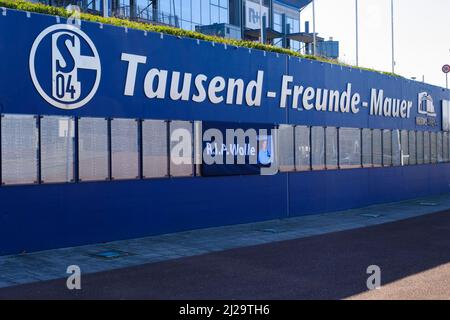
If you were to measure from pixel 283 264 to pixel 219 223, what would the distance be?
5337 millimetres

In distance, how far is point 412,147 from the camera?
2541cm

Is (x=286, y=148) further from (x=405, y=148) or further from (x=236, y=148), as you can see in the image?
(x=405, y=148)

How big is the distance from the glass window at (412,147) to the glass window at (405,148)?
0.25 meters

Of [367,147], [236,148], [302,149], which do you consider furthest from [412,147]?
[236,148]

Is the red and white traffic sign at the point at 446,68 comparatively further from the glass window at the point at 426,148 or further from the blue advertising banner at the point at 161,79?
the blue advertising banner at the point at 161,79

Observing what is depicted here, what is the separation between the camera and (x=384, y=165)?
23.0 metres

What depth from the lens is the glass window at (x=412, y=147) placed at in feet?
82.5

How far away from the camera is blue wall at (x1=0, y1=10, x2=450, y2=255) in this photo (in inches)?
467

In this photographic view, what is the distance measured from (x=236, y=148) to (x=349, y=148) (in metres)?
6.18

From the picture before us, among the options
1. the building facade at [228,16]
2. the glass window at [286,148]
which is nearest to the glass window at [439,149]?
the building facade at [228,16]

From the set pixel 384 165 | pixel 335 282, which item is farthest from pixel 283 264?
pixel 384 165

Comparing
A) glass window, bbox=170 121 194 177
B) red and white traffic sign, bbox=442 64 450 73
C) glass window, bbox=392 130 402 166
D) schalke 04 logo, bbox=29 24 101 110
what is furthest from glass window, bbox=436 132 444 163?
schalke 04 logo, bbox=29 24 101 110

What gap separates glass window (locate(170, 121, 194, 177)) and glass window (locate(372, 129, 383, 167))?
9679 millimetres

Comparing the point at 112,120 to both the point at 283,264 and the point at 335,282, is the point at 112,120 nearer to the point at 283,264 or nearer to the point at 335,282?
the point at 283,264
